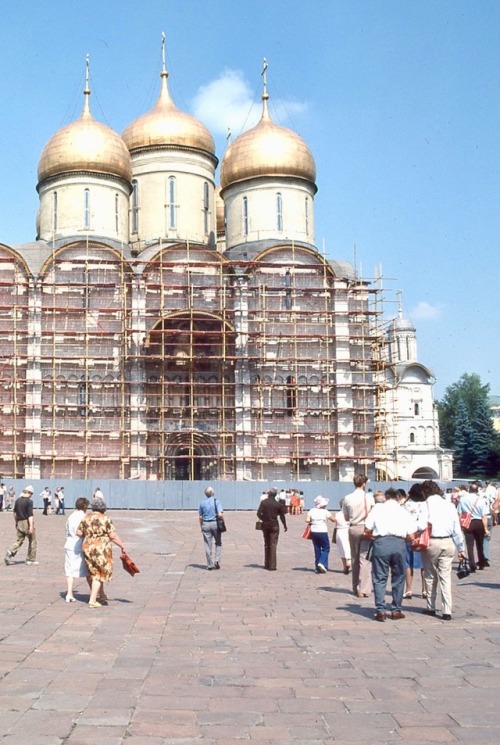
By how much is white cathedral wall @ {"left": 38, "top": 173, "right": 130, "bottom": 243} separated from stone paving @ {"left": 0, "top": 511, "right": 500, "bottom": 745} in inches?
1282

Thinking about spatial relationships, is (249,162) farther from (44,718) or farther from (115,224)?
(44,718)

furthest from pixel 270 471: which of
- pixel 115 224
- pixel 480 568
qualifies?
pixel 480 568

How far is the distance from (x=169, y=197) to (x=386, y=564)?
131 ft

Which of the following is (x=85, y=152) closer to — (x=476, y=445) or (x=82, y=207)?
(x=82, y=207)

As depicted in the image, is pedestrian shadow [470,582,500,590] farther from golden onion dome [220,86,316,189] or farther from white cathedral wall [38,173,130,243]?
golden onion dome [220,86,316,189]

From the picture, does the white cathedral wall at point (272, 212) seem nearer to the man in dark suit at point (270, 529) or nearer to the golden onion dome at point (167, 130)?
the golden onion dome at point (167, 130)

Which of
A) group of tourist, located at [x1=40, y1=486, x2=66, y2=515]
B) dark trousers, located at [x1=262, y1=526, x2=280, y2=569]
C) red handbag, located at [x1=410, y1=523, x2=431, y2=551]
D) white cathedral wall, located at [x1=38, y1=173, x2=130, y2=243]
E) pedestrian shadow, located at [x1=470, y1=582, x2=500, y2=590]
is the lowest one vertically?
pedestrian shadow, located at [x1=470, y1=582, x2=500, y2=590]

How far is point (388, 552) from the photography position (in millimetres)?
9883

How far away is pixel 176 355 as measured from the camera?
42344mm

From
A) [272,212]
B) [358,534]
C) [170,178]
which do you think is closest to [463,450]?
[272,212]

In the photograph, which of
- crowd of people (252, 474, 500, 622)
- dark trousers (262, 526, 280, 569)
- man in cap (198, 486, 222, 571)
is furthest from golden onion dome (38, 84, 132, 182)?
crowd of people (252, 474, 500, 622)

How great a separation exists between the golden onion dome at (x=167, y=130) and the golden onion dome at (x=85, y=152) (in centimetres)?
334

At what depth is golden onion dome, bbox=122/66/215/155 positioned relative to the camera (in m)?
48.1

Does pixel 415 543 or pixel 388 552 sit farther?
pixel 415 543
